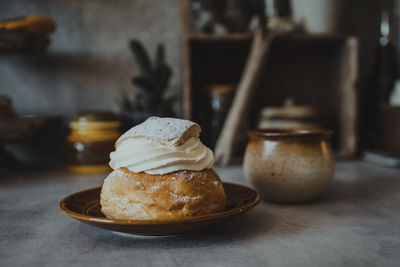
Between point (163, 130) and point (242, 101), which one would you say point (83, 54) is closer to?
point (242, 101)

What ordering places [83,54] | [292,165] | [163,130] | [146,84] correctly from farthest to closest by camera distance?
[83,54], [146,84], [292,165], [163,130]

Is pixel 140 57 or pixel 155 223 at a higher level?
pixel 140 57

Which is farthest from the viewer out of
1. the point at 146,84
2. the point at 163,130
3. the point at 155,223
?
the point at 146,84

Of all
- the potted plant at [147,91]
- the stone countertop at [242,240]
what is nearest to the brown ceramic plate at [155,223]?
the stone countertop at [242,240]

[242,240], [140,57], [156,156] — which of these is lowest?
[242,240]

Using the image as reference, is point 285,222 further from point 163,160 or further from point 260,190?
point 163,160

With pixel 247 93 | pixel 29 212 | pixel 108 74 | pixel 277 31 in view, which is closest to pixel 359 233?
pixel 29 212

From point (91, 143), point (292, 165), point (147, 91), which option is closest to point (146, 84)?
point (147, 91)

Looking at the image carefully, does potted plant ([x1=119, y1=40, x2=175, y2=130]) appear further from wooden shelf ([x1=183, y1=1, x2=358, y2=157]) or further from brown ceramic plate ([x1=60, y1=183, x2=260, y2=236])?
brown ceramic plate ([x1=60, y1=183, x2=260, y2=236])
